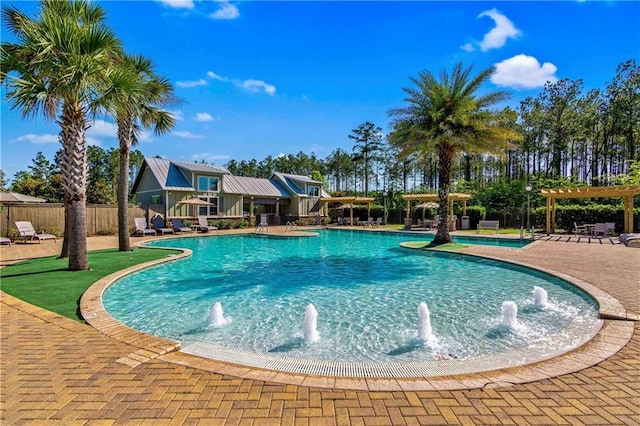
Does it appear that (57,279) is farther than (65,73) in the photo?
Yes

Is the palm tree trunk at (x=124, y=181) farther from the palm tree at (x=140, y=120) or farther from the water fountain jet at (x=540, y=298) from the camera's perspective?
the water fountain jet at (x=540, y=298)

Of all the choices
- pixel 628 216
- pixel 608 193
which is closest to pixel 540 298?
pixel 608 193

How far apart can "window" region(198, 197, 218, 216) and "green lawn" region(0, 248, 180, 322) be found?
14588mm

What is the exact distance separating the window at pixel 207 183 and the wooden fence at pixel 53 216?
496cm

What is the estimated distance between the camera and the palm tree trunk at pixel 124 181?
12.3m

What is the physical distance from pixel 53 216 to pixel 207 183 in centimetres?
1029

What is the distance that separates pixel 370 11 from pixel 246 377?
10.4 metres

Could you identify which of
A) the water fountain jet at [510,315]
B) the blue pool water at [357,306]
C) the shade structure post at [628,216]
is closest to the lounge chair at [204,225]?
the blue pool water at [357,306]

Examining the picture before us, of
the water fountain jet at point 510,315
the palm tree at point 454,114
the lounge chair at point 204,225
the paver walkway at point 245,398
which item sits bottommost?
the water fountain jet at point 510,315

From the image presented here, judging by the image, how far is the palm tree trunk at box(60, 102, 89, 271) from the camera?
8266 mm

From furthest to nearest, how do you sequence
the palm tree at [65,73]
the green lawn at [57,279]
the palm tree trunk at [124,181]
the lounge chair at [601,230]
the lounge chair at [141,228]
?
1. the lounge chair at [141,228]
2. the lounge chair at [601,230]
3. the palm tree trunk at [124,181]
4. the palm tree at [65,73]
5. the green lawn at [57,279]

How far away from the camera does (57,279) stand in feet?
24.8

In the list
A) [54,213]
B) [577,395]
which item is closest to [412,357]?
[577,395]

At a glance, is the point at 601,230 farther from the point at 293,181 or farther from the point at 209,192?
the point at 209,192
